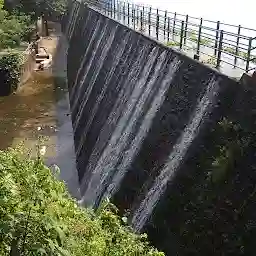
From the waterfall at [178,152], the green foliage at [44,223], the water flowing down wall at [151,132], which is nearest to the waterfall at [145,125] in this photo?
the water flowing down wall at [151,132]

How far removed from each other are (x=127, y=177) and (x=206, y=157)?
3.17 m

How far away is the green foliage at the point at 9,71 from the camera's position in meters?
27.2

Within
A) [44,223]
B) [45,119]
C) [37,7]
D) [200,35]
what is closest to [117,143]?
[200,35]

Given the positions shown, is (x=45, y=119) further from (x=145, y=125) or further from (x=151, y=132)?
(x=151, y=132)

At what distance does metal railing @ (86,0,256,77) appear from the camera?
8.42 meters

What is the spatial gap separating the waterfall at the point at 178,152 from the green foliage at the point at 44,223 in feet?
5.08

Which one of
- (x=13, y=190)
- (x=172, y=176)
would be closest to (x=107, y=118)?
(x=172, y=176)

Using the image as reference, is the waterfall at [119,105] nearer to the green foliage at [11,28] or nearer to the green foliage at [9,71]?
the green foliage at [9,71]

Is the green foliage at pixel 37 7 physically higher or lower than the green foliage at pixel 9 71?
higher

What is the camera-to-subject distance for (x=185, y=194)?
25.1ft

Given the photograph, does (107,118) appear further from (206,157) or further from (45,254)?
(45,254)

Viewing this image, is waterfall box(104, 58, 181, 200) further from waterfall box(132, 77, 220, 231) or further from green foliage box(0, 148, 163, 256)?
green foliage box(0, 148, 163, 256)

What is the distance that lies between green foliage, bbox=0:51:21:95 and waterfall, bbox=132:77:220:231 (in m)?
20.6

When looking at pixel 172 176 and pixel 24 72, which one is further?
pixel 24 72
